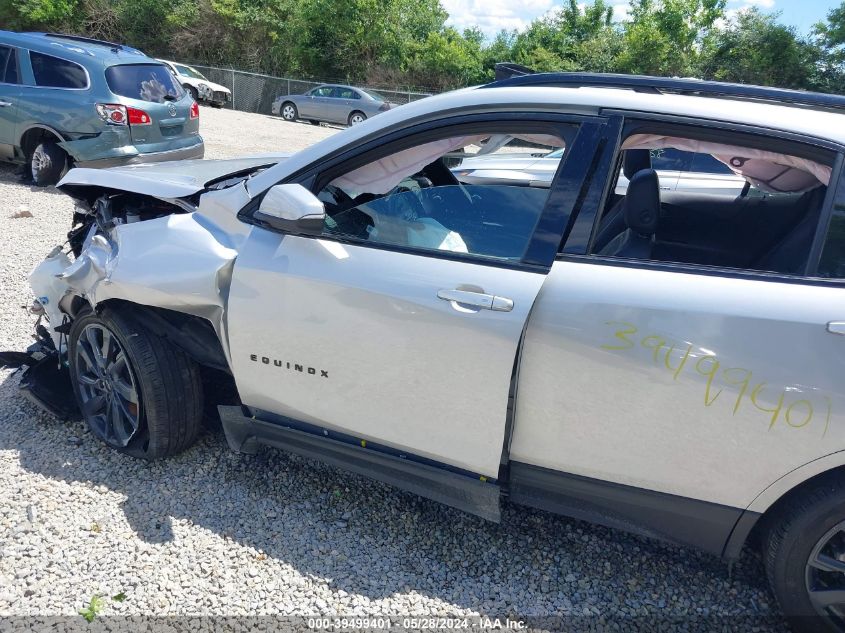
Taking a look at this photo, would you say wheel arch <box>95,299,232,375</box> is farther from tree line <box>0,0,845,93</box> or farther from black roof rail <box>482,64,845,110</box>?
tree line <box>0,0,845,93</box>

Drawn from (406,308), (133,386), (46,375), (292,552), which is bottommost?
(292,552)

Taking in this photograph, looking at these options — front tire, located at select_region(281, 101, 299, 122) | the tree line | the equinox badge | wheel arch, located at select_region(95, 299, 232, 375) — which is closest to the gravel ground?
wheel arch, located at select_region(95, 299, 232, 375)

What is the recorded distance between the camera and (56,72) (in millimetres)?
7934

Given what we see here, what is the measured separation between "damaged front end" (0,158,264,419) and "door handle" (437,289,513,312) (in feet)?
3.14

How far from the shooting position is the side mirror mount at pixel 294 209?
7.86 feet

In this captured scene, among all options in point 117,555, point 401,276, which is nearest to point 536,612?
point 401,276

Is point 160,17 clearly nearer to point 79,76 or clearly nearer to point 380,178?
point 79,76

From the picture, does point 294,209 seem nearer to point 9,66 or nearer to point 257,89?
point 9,66

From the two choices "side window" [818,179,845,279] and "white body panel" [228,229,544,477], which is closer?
"side window" [818,179,845,279]

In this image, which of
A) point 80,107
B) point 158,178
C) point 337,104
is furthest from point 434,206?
point 337,104

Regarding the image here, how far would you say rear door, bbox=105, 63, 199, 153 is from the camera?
784cm

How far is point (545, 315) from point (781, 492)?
96 cm

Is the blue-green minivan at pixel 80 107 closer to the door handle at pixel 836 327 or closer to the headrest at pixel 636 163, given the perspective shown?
the headrest at pixel 636 163

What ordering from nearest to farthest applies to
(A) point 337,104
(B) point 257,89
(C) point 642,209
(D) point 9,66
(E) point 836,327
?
(E) point 836,327 → (C) point 642,209 → (D) point 9,66 → (A) point 337,104 → (B) point 257,89
